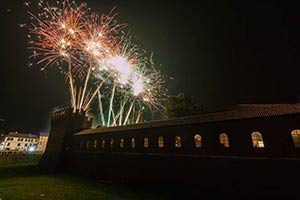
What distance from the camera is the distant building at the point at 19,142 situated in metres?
70.2

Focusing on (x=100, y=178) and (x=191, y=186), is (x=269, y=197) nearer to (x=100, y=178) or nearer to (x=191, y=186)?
Result: (x=191, y=186)

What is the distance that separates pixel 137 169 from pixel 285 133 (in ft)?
35.5

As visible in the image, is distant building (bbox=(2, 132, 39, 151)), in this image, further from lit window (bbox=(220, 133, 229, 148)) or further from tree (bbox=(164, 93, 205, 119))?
lit window (bbox=(220, 133, 229, 148))

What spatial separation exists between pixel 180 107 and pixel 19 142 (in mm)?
76468

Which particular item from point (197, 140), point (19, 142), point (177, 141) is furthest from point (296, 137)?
point (19, 142)

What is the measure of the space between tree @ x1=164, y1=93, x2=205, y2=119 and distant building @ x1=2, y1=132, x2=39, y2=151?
68675 mm

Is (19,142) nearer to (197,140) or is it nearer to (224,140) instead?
(197,140)

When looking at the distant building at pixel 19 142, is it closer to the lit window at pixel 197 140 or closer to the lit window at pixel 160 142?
the lit window at pixel 160 142

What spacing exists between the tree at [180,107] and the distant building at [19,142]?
68.7 metres

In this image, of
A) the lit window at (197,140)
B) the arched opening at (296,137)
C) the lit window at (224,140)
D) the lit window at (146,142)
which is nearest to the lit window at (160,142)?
the lit window at (146,142)

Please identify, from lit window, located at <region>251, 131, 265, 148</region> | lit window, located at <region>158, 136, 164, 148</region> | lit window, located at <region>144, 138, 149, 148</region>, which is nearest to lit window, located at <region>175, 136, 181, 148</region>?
lit window, located at <region>158, 136, 164, 148</region>

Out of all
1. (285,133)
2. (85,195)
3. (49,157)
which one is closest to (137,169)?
(85,195)

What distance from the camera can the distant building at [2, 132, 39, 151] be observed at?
70188 mm

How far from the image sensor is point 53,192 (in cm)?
1284
